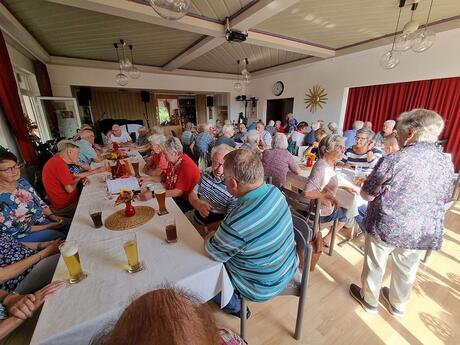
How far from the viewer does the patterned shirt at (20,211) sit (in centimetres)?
147

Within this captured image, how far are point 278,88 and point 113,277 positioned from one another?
312 inches

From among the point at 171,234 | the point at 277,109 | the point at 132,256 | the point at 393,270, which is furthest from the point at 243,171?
the point at 277,109

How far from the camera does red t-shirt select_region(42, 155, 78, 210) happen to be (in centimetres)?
207

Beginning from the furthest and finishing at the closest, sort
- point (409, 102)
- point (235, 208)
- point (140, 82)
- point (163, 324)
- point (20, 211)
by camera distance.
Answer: point (140, 82), point (409, 102), point (20, 211), point (235, 208), point (163, 324)

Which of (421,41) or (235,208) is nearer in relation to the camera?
(235,208)

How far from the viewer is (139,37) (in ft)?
13.5

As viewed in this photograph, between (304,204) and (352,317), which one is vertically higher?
(304,204)

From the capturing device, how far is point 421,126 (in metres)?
1.19

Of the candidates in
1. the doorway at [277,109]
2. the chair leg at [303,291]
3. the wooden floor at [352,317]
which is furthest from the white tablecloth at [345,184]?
the doorway at [277,109]

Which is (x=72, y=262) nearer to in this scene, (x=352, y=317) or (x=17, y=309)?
(x=17, y=309)

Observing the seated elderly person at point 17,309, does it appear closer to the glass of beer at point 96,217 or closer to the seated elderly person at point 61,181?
the glass of beer at point 96,217

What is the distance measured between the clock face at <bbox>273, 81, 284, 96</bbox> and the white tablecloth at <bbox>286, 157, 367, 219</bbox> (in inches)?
220

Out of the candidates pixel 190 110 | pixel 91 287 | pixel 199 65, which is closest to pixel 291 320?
pixel 91 287

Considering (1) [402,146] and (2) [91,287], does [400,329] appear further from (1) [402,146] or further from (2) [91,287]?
→ (2) [91,287]
